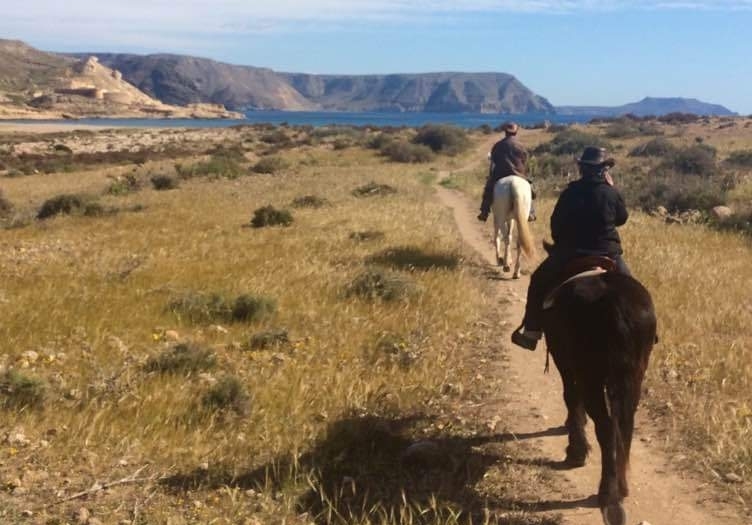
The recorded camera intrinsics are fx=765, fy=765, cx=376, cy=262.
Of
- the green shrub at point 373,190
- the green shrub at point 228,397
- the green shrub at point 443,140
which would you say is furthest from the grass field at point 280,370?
the green shrub at point 443,140

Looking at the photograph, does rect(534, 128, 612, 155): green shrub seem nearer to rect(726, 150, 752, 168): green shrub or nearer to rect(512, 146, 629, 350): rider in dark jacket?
rect(726, 150, 752, 168): green shrub

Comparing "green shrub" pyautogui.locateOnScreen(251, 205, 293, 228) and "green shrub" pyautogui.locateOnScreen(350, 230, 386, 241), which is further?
"green shrub" pyautogui.locateOnScreen(251, 205, 293, 228)

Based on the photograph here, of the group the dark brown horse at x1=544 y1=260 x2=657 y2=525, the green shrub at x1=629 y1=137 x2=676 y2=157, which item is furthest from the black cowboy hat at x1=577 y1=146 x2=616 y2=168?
the green shrub at x1=629 y1=137 x2=676 y2=157

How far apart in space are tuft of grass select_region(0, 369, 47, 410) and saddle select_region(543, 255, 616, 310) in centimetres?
401

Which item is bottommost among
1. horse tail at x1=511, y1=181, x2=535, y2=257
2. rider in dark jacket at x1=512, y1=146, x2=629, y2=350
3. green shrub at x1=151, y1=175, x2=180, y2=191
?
green shrub at x1=151, y1=175, x2=180, y2=191

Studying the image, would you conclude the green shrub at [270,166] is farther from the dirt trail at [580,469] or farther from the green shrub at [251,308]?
the dirt trail at [580,469]

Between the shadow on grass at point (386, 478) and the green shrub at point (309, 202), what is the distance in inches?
609

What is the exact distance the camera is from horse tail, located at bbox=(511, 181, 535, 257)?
35.5 ft

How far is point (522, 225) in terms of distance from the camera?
11336 mm

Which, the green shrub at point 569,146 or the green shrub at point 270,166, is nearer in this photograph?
the green shrub at point 270,166

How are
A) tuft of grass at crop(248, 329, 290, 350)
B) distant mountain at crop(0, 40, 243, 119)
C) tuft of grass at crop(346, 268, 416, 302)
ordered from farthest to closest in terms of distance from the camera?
distant mountain at crop(0, 40, 243, 119)
tuft of grass at crop(346, 268, 416, 302)
tuft of grass at crop(248, 329, 290, 350)

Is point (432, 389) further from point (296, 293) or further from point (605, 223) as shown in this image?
point (296, 293)

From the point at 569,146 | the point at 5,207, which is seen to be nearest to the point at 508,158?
the point at 5,207

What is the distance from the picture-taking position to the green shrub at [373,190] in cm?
2448
